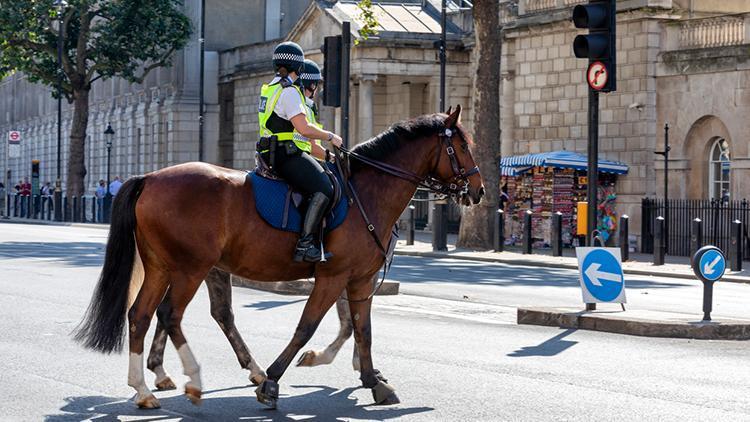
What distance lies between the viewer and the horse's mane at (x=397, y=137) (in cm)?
1056

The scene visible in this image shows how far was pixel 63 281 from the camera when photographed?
2116 cm

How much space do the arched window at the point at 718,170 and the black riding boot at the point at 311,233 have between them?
26268 mm

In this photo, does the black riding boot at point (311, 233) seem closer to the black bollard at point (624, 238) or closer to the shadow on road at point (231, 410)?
the shadow on road at point (231, 410)

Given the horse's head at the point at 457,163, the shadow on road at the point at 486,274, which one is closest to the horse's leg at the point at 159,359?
the horse's head at the point at 457,163

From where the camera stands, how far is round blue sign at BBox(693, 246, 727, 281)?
15.0m

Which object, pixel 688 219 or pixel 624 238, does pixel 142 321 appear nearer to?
pixel 624 238

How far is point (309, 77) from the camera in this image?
34.9 ft

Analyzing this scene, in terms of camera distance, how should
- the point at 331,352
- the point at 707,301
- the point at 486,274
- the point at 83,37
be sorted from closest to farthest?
the point at 331,352 → the point at 707,301 → the point at 486,274 → the point at 83,37

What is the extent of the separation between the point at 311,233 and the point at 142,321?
128 cm

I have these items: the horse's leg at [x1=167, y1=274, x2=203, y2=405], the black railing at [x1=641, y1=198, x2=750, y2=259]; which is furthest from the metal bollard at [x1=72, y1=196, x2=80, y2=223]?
the horse's leg at [x1=167, y1=274, x2=203, y2=405]

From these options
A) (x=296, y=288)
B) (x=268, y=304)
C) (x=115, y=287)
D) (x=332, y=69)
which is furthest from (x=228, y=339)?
(x=332, y=69)

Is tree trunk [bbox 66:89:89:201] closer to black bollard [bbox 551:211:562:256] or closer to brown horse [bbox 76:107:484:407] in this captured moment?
black bollard [bbox 551:211:562:256]

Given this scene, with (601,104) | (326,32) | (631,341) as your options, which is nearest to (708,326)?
(631,341)

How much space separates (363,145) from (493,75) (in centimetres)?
2444
